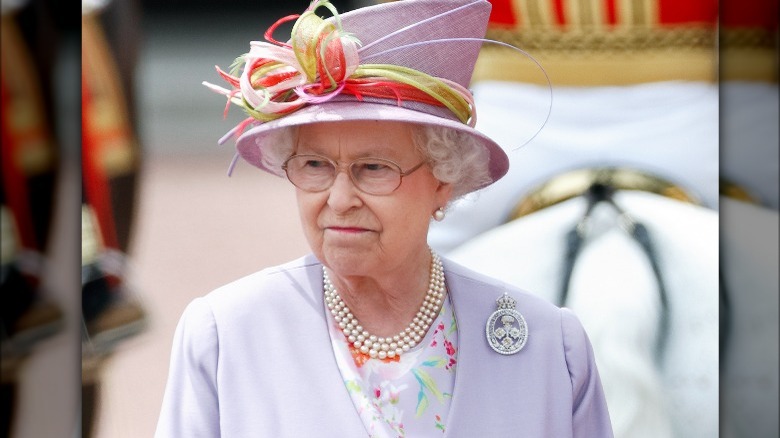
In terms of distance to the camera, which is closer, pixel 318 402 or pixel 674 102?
pixel 318 402

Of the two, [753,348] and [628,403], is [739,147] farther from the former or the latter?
[628,403]

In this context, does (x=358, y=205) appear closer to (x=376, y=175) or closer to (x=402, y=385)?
(x=376, y=175)

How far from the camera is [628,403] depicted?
9.36 feet

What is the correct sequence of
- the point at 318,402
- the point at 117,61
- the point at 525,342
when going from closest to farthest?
the point at 318,402 → the point at 525,342 → the point at 117,61

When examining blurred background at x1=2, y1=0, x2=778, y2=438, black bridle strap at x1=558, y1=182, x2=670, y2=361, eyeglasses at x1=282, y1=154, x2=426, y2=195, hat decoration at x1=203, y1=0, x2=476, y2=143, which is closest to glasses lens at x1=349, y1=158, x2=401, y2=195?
eyeglasses at x1=282, y1=154, x2=426, y2=195

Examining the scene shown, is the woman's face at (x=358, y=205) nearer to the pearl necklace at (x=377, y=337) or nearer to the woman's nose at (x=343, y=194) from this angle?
the woman's nose at (x=343, y=194)

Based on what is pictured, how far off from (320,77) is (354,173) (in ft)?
0.62

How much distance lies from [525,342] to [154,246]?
119cm

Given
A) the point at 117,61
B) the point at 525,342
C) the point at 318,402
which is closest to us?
the point at 318,402

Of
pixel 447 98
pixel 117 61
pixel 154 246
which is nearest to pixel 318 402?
pixel 447 98

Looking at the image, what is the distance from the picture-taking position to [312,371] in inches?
79.0

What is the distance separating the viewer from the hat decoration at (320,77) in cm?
191

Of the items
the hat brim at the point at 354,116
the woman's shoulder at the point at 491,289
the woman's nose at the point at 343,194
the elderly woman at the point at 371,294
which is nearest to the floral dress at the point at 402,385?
the elderly woman at the point at 371,294

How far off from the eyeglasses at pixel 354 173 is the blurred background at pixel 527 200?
96 centimetres
